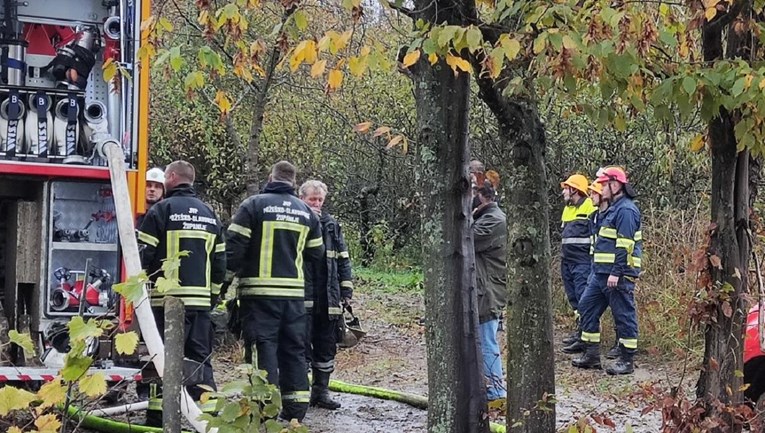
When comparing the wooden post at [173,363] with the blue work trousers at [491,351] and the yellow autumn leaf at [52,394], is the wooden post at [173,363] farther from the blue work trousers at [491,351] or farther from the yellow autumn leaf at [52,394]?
the blue work trousers at [491,351]

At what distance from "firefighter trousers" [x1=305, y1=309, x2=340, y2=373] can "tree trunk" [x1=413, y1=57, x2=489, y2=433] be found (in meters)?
3.22

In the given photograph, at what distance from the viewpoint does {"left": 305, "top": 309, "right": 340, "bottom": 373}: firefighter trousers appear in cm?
834

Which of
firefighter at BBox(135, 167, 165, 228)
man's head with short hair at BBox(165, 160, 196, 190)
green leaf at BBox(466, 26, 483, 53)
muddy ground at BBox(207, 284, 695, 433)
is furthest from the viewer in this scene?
firefighter at BBox(135, 167, 165, 228)

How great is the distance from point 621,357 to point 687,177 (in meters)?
4.53

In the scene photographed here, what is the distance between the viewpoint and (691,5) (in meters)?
4.24

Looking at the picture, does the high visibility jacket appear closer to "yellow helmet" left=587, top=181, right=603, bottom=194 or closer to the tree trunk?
"yellow helmet" left=587, top=181, right=603, bottom=194

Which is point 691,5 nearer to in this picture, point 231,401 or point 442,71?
point 442,71

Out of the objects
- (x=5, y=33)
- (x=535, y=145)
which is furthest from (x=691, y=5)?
(x=5, y=33)

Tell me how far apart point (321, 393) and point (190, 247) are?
2.11 meters

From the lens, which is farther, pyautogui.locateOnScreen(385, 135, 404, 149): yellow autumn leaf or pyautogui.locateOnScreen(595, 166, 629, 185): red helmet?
pyautogui.locateOnScreen(595, 166, 629, 185): red helmet

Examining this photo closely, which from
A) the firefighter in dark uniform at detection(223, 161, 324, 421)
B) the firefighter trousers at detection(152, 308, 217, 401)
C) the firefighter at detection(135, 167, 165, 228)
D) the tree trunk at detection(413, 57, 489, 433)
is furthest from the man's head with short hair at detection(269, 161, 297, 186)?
the tree trunk at detection(413, 57, 489, 433)

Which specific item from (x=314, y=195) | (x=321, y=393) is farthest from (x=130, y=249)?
(x=321, y=393)

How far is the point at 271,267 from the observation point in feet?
23.9

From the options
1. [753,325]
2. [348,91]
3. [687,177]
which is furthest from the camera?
[348,91]
